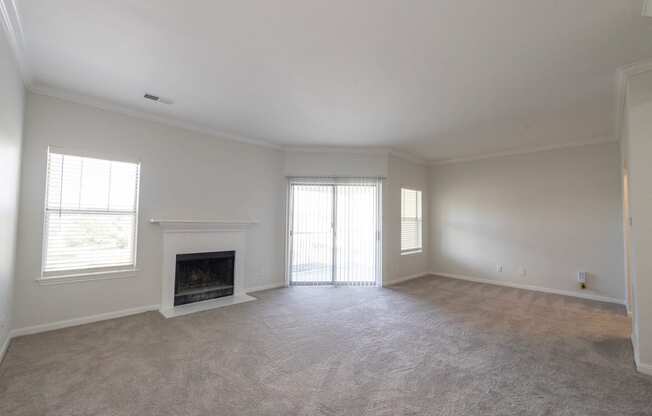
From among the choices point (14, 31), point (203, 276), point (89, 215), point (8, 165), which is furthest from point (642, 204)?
point (89, 215)

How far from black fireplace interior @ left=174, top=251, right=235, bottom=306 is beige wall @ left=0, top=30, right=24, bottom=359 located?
1.70 metres

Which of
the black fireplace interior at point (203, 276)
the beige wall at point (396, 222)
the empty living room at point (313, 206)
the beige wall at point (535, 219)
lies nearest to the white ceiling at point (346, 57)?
the empty living room at point (313, 206)

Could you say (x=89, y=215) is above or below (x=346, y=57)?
below

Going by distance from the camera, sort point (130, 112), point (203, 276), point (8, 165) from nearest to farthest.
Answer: point (8, 165) < point (130, 112) < point (203, 276)

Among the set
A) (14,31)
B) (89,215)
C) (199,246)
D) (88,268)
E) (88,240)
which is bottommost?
(88,268)

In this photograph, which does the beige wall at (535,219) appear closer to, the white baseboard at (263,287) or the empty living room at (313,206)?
the empty living room at (313,206)

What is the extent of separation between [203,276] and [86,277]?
1483 mm

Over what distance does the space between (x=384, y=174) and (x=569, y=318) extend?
3.53 m

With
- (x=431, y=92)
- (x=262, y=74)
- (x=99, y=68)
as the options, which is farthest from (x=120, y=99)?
(x=431, y=92)

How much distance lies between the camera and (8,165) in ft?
8.23

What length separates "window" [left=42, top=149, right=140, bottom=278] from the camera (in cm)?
329

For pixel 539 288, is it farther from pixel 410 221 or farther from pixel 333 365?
pixel 333 365

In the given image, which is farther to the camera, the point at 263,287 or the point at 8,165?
the point at 263,287

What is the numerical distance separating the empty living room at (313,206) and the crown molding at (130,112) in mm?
32
